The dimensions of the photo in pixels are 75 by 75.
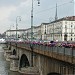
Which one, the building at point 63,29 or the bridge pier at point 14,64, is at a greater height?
the building at point 63,29

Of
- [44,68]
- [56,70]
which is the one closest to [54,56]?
[56,70]

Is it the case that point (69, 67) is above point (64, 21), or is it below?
below

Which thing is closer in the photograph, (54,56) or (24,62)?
(54,56)

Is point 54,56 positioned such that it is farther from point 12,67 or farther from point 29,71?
point 12,67

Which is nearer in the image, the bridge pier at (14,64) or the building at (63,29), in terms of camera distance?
the bridge pier at (14,64)

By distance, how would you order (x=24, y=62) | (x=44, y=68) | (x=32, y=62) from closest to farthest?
(x=44, y=68)
(x=32, y=62)
(x=24, y=62)

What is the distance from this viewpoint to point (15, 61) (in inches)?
2798

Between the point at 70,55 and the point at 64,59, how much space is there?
1238mm

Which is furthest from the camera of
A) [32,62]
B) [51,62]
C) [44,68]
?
[32,62]

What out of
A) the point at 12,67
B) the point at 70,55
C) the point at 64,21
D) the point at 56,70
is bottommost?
the point at 12,67

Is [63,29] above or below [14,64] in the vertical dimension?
above

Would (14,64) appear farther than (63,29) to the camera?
No

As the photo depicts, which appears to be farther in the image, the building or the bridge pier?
the building

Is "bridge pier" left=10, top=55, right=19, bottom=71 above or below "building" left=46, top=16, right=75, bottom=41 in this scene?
below
